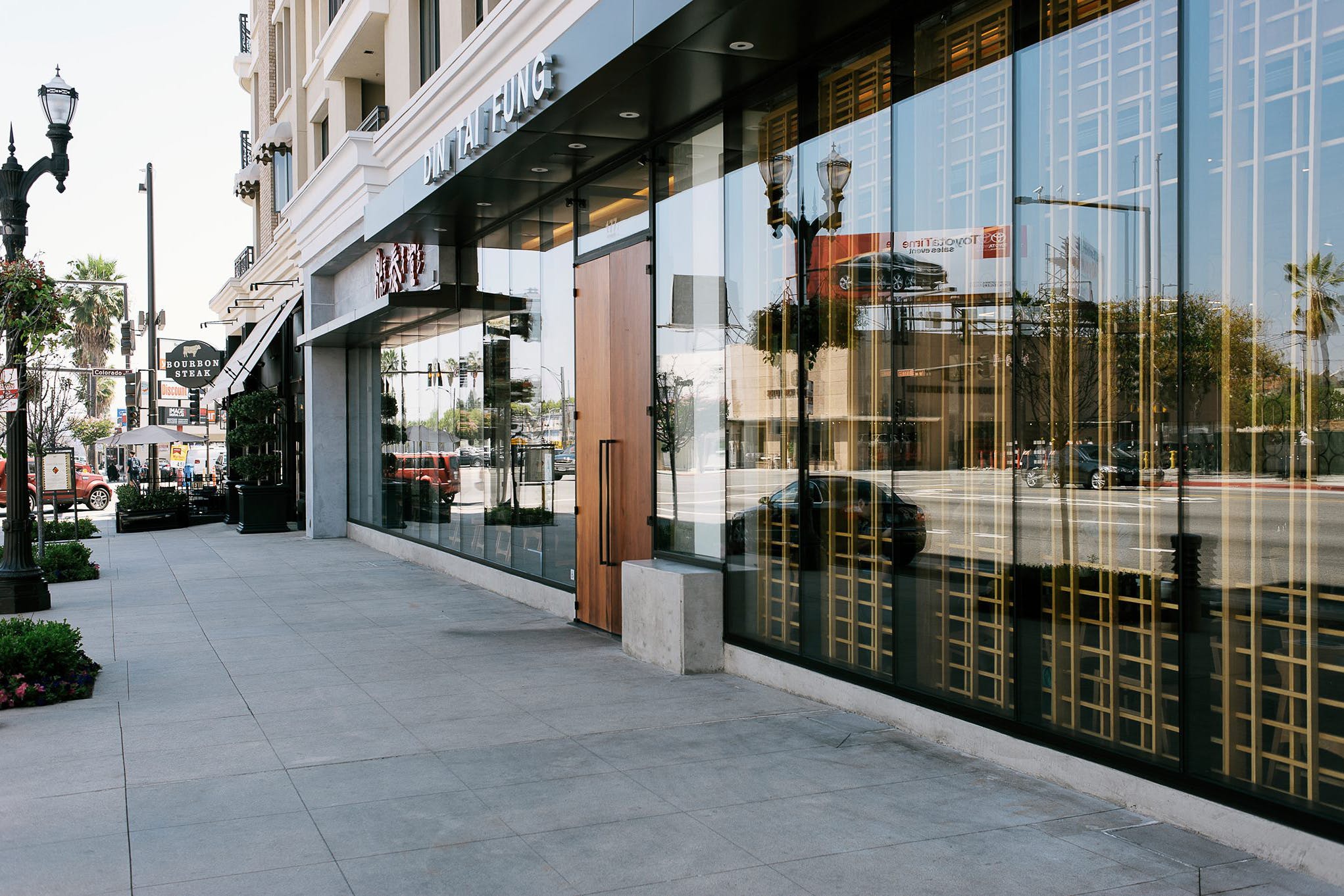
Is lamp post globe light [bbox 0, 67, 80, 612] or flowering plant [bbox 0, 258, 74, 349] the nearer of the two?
flowering plant [bbox 0, 258, 74, 349]

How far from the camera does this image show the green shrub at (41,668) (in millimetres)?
8031

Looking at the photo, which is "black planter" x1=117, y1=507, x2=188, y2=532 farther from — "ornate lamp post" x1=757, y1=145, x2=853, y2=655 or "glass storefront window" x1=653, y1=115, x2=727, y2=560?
"ornate lamp post" x1=757, y1=145, x2=853, y2=655

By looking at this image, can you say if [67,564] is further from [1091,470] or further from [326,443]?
[1091,470]

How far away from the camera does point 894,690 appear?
717 cm

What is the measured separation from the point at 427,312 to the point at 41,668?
31.2 feet

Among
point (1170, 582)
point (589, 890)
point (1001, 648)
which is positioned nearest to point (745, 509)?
point (1001, 648)

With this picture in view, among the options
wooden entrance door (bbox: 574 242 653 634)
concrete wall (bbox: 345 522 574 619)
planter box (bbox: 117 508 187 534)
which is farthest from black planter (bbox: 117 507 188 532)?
wooden entrance door (bbox: 574 242 653 634)

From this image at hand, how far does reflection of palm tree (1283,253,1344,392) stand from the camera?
15.3 ft

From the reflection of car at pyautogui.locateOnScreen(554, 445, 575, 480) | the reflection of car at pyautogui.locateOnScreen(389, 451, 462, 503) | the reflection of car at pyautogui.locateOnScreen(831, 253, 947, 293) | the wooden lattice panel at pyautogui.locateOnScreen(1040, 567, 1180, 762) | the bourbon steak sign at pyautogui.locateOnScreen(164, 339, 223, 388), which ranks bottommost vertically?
the wooden lattice panel at pyautogui.locateOnScreen(1040, 567, 1180, 762)

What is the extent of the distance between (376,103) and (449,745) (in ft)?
61.4

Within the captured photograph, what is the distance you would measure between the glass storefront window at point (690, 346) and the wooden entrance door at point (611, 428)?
32 cm

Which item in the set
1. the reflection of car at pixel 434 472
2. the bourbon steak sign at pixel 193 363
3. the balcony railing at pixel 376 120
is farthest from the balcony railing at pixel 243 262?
the reflection of car at pixel 434 472

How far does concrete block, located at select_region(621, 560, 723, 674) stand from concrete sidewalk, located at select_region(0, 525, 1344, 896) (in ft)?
0.71

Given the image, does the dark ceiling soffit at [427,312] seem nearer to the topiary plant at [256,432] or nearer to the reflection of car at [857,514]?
the topiary plant at [256,432]
